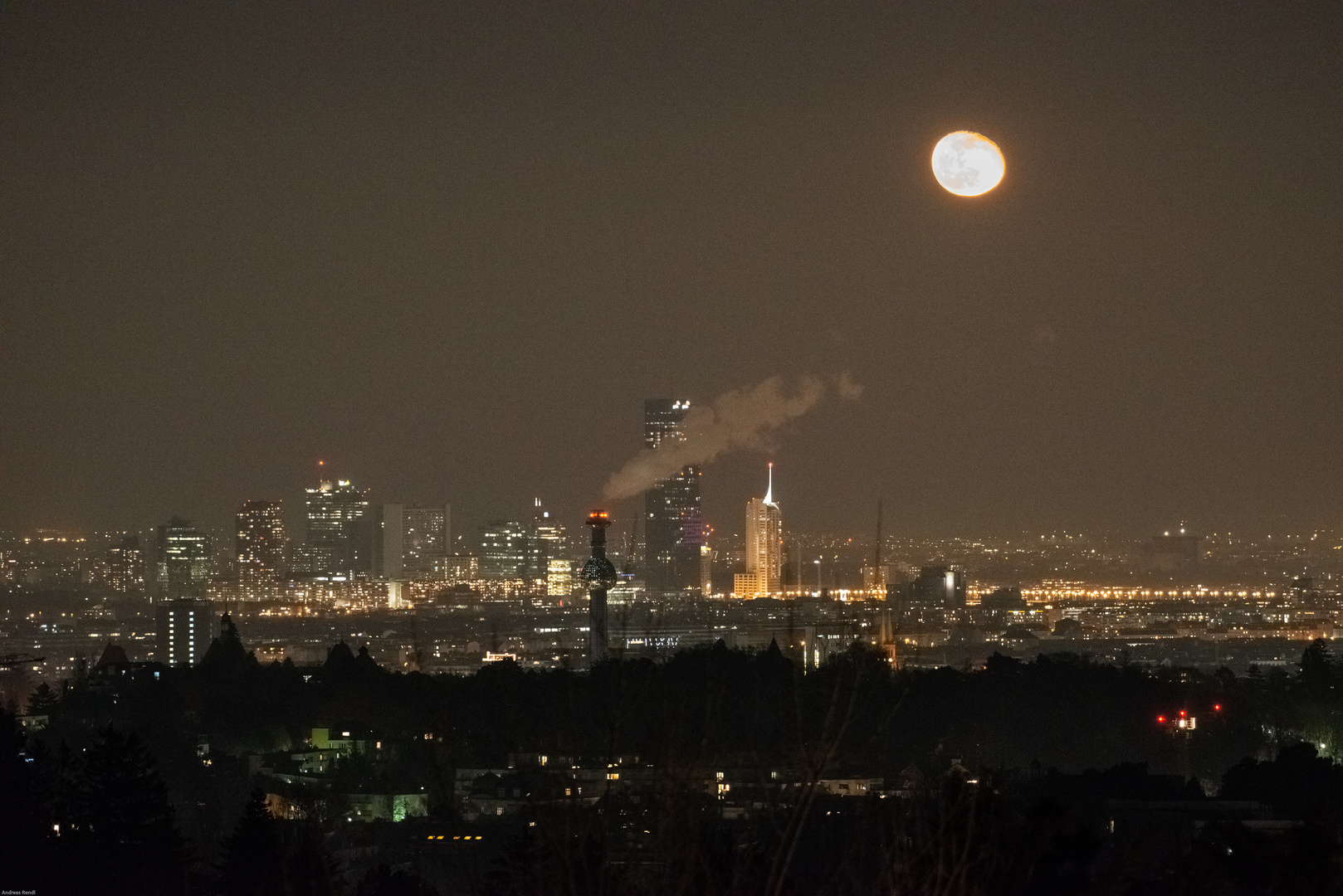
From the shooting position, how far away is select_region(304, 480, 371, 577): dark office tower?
365 feet

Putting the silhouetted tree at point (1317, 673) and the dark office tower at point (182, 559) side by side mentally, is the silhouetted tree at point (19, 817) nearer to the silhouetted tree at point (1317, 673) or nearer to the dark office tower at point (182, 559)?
the silhouetted tree at point (1317, 673)

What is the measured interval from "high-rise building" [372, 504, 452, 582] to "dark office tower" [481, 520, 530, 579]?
9.54 ft

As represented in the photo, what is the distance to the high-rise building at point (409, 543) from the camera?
11294cm

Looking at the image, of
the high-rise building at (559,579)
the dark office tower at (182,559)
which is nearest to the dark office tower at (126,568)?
the dark office tower at (182,559)

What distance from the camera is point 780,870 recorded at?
669cm

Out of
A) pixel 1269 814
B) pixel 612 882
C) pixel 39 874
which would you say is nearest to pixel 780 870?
pixel 612 882

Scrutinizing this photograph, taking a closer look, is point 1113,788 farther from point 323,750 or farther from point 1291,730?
point 323,750

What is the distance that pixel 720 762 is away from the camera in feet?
61.2

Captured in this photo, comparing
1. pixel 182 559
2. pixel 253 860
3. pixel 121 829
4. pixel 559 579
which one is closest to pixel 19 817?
pixel 121 829

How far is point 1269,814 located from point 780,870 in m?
12.2

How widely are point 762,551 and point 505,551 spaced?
2481 centimetres

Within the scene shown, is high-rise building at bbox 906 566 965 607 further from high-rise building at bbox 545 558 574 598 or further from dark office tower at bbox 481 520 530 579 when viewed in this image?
dark office tower at bbox 481 520 530 579

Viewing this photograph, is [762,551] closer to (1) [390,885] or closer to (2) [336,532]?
(2) [336,532]

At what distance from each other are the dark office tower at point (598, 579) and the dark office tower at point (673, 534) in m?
36.5
